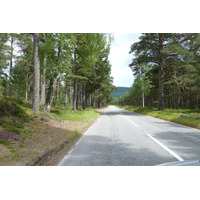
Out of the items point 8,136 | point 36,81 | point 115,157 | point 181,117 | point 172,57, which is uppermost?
point 172,57

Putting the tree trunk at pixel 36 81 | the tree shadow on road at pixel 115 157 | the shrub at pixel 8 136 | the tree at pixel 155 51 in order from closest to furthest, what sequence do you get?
the tree shadow on road at pixel 115 157 < the shrub at pixel 8 136 < the tree trunk at pixel 36 81 < the tree at pixel 155 51

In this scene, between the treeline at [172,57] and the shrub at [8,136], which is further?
the treeline at [172,57]

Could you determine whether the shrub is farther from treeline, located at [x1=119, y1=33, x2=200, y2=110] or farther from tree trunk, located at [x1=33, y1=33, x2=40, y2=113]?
treeline, located at [x1=119, y1=33, x2=200, y2=110]

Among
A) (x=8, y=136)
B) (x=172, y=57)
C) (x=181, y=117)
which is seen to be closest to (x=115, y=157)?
(x=8, y=136)

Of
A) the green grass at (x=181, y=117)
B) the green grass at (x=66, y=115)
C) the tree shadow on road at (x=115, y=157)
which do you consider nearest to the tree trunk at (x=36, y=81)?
the green grass at (x=66, y=115)

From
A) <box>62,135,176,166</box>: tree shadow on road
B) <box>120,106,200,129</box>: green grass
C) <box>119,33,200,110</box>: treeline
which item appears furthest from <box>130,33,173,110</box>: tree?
<box>62,135,176,166</box>: tree shadow on road

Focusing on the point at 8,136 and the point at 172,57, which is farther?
the point at 172,57

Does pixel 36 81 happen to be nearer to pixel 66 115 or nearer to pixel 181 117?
pixel 66 115

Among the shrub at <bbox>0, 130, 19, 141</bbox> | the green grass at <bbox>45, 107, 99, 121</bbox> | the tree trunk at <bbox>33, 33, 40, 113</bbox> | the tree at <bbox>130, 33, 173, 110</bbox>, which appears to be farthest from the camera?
the tree at <bbox>130, 33, 173, 110</bbox>

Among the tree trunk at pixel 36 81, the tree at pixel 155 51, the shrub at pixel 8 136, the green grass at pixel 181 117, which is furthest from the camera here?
the tree at pixel 155 51

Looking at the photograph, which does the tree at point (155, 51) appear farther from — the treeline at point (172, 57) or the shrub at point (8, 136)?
the shrub at point (8, 136)

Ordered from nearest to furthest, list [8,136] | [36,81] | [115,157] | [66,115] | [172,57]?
[115,157], [8,136], [36,81], [66,115], [172,57]

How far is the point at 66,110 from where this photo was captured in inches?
715
